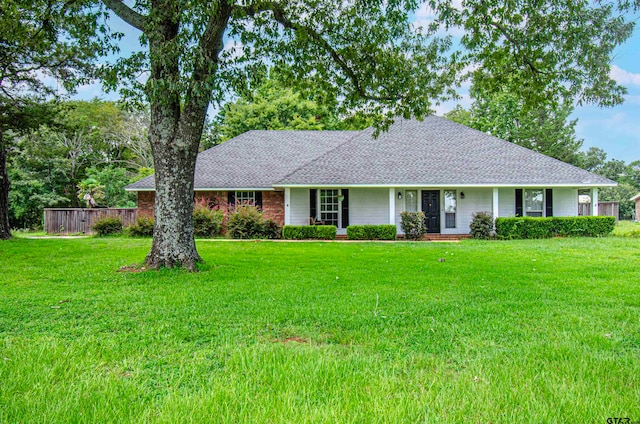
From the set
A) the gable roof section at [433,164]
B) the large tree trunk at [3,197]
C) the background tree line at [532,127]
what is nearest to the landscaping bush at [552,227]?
the gable roof section at [433,164]

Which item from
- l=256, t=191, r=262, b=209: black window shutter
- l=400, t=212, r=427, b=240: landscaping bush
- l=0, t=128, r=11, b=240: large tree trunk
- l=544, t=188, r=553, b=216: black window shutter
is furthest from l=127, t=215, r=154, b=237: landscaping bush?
l=544, t=188, r=553, b=216: black window shutter

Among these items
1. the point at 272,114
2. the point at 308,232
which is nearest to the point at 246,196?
the point at 308,232

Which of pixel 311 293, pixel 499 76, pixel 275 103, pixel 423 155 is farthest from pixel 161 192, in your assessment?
pixel 275 103

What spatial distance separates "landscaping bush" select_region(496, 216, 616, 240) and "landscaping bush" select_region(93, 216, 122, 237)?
55.4ft

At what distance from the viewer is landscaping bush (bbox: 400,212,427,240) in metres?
16.3

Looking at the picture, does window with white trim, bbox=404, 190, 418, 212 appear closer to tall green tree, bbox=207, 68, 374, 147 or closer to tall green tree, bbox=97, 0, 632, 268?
tall green tree, bbox=97, 0, 632, 268

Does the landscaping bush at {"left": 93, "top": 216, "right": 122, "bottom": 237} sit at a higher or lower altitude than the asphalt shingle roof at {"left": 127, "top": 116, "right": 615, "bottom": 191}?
lower

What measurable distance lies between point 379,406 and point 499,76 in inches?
360

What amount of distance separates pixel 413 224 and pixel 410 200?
7.05ft

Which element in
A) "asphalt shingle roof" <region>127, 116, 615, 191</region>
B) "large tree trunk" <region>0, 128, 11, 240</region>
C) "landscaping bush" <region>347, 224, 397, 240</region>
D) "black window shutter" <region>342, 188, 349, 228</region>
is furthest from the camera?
"black window shutter" <region>342, 188, 349, 228</region>

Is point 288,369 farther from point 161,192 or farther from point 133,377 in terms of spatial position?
point 161,192

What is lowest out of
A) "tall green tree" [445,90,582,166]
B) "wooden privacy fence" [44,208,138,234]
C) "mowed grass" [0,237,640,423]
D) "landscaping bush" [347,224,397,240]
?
"mowed grass" [0,237,640,423]

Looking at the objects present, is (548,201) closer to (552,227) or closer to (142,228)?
(552,227)

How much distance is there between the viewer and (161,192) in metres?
8.08
